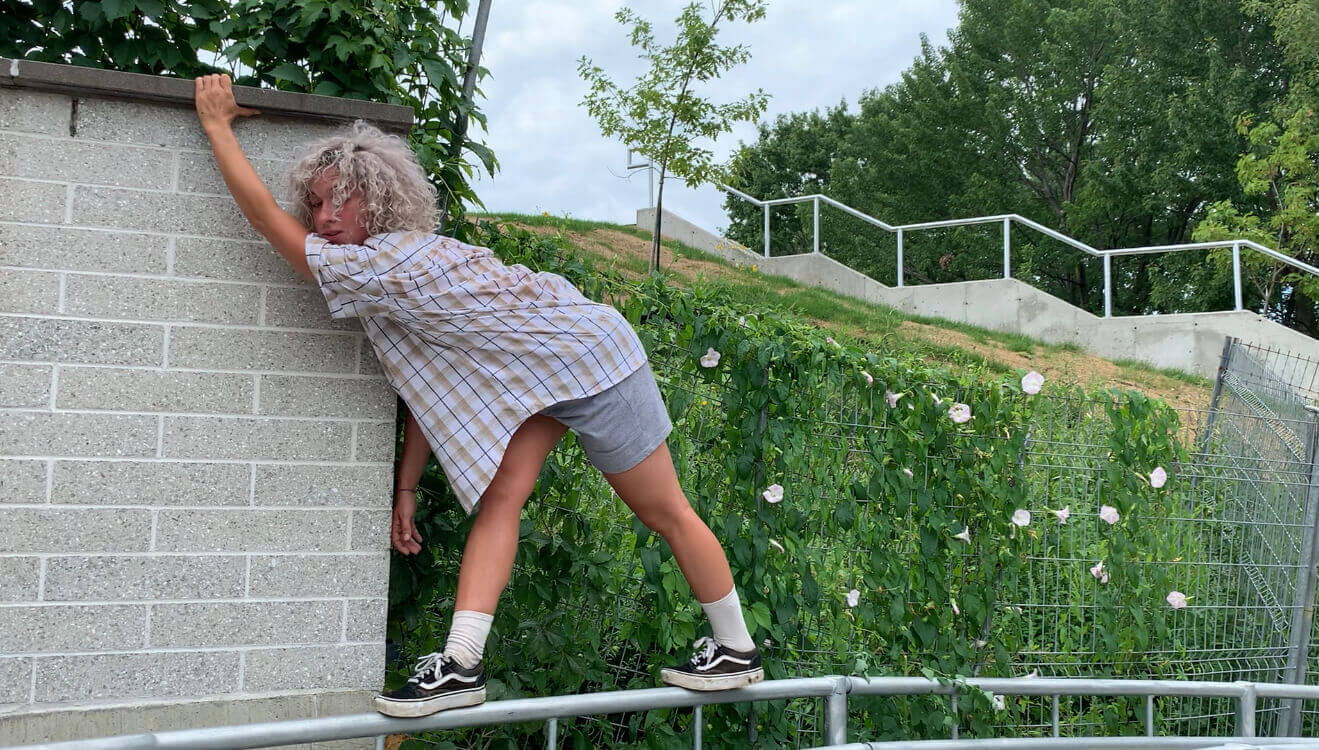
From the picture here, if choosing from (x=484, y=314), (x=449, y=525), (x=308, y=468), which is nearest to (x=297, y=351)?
(x=308, y=468)

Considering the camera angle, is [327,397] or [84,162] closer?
[84,162]

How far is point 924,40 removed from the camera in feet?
88.7

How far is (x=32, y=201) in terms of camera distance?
2373 millimetres

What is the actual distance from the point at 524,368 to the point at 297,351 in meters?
0.54

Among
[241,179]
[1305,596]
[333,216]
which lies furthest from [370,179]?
[1305,596]

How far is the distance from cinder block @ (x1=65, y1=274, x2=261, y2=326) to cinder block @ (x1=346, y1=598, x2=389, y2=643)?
27.3 inches

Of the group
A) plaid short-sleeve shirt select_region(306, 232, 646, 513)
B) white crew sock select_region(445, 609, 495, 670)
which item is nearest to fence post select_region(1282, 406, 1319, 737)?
plaid short-sleeve shirt select_region(306, 232, 646, 513)

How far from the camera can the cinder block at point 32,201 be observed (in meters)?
2.36

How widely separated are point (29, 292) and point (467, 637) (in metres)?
1.19

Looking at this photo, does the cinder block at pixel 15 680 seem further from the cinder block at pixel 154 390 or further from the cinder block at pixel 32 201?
the cinder block at pixel 32 201

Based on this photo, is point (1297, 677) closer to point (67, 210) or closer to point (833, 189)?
point (67, 210)

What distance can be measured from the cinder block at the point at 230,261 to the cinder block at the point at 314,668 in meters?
0.85

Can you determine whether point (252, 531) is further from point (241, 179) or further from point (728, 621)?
point (728, 621)

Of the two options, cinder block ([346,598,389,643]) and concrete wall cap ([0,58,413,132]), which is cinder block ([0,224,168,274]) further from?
cinder block ([346,598,389,643])
